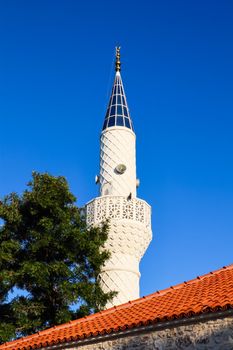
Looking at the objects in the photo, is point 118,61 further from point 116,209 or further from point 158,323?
point 158,323

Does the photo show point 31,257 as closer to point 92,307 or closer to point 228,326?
point 92,307

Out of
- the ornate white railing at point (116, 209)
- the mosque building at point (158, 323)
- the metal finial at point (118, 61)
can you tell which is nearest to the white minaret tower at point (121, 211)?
the ornate white railing at point (116, 209)

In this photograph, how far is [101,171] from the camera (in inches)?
790

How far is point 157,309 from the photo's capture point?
8.12 m

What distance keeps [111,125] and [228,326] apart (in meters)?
15.1

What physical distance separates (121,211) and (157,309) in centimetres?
1023

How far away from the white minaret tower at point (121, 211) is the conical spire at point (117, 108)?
0.05m

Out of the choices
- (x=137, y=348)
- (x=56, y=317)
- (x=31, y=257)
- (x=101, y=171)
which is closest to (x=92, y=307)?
(x=56, y=317)

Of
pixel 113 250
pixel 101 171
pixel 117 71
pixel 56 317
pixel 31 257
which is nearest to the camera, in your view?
pixel 56 317

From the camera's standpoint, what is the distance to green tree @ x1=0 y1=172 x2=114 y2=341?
48.4 ft

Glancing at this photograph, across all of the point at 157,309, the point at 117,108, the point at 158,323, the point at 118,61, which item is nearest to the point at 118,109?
the point at 117,108

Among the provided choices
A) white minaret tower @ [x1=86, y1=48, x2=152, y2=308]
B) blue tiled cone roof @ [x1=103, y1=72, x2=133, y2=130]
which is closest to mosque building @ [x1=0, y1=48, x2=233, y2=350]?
white minaret tower @ [x1=86, y1=48, x2=152, y2=308]

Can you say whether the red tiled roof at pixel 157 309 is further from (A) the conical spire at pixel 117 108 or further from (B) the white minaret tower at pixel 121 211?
(A) the conical spire at pixel 117 108

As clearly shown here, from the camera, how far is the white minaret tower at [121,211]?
17495 mm
